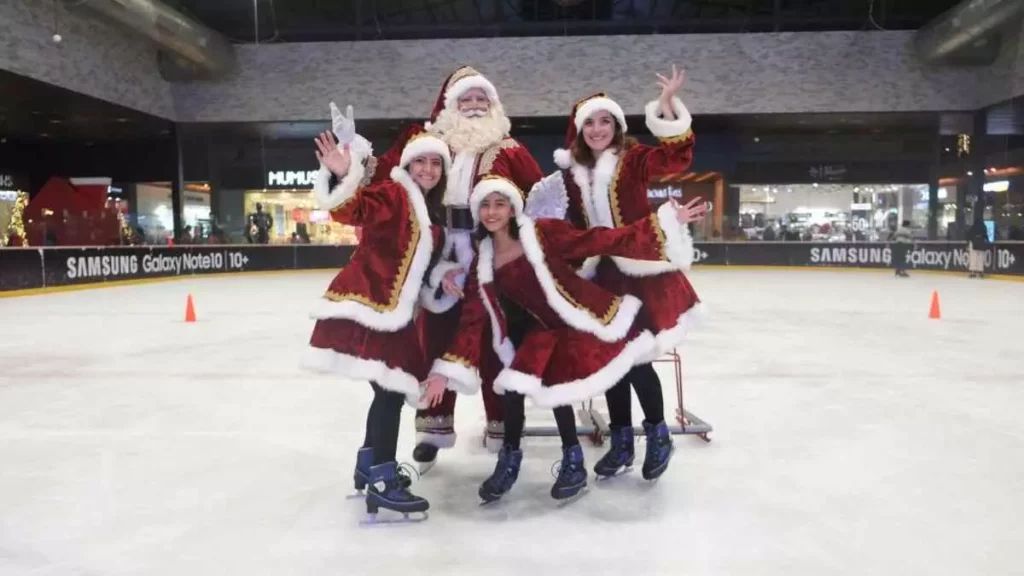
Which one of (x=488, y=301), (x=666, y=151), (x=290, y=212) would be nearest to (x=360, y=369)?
(x=488, y=301)

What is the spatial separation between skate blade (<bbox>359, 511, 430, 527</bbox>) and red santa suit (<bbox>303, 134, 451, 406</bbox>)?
1.12 ft

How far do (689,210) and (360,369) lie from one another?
110cm

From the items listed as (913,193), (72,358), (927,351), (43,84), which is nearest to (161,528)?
(72,358)

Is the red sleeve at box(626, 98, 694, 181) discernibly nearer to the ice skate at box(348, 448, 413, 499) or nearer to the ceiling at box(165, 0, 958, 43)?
the ice skate at box(348, 448, 413, 499)

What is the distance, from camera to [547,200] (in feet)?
8.86

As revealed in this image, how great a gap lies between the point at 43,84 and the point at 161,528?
40.9 ft

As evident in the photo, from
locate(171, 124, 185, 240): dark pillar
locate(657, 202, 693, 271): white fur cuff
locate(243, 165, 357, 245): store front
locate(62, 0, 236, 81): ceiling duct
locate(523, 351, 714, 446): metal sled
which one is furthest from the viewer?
locate(171, 124, 185, 240): dark pillar

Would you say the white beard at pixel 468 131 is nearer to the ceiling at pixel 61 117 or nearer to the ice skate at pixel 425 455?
the ice skate at pixel 425 455

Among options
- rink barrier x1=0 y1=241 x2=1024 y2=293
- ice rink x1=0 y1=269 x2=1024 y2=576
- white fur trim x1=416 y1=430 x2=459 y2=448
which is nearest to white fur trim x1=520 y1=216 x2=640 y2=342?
ice rink x1=0 y1=269 x2=1024 y2=576

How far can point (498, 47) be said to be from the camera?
16.5 m

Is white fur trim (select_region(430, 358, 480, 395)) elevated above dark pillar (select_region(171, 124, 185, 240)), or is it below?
below

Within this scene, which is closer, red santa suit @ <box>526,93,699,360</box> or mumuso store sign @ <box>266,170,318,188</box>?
red santa suit @ <box>526,93,699,360</box>

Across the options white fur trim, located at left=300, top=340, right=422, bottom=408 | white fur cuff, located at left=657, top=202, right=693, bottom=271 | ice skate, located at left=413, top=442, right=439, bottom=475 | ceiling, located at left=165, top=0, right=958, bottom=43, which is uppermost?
ceiling, located at left=165, top=0, right=958, bottom=43

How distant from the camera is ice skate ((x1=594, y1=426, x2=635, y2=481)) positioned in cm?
273
